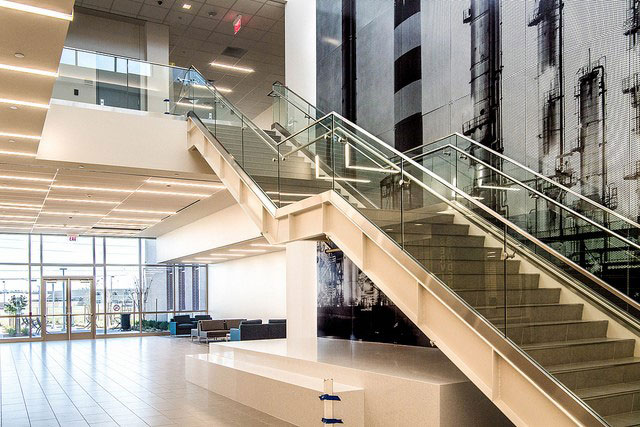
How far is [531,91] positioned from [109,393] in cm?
854

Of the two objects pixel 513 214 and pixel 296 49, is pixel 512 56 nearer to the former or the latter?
pixel 513 214

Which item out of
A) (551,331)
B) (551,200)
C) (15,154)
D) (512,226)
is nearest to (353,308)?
(551,200)

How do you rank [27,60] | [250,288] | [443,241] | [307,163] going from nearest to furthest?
1. [443,241]
2. [27,60]
3. [307,163]
4. [250,288]

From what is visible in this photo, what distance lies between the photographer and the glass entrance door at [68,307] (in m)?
24.7

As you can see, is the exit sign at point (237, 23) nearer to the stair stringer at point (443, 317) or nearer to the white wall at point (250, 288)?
the white wall at point (250, 288)

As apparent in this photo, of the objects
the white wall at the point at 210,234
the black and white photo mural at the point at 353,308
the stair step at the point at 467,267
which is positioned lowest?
the black and white photo mural at the point at 353,308

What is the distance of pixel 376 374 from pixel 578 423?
10.1ft

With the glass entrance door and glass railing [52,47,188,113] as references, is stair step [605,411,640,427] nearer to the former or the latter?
glass railing [52,47,188,113]

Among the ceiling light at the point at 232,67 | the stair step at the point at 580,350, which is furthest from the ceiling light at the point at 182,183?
the stair step at the point at 580,350

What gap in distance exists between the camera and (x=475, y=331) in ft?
18.2

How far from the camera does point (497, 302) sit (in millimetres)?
5387

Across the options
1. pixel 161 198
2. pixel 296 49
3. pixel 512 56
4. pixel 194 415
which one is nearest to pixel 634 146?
pixel 512 56

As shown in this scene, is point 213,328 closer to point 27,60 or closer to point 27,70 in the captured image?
point 27,70

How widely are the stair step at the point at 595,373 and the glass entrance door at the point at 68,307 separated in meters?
A: 23.5
